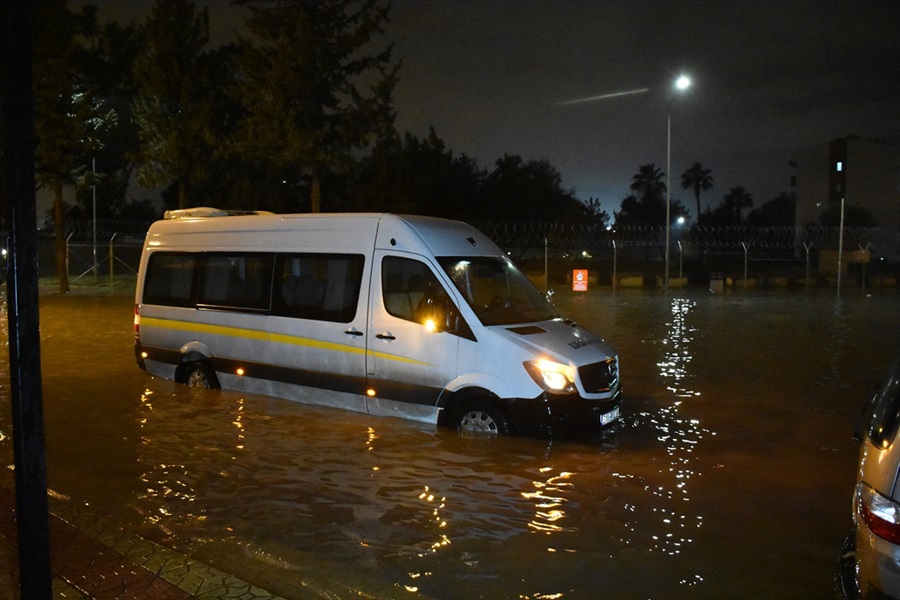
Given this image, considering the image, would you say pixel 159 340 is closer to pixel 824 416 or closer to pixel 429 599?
pixel 429 599

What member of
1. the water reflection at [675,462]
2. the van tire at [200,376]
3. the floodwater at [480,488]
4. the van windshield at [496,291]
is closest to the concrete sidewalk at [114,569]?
the floodwater at [480,488]

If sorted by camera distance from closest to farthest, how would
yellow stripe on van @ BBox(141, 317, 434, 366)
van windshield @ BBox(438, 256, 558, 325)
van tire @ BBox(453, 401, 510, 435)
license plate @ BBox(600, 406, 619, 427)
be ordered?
van tire @ BBox(453, 401, 510, 435) < license plate @ BBox(600, 406, 619, 427) < van windshield @ BBox(438, 256, 558, 325) < yellow stripe on van @ BBox(141, 317, 434, 366)

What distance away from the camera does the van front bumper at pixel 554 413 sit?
8.22 metres

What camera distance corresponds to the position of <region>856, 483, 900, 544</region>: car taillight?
352 centimetres

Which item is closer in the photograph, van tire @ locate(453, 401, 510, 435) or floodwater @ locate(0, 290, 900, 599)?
floodwater @ locate(0, 290, 900, 599)

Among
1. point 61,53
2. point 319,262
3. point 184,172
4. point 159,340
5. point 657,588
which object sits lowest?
point 657,588

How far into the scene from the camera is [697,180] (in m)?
127

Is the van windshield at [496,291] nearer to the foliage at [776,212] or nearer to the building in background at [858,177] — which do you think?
the building in background at [858,177]

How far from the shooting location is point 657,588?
5188 mm

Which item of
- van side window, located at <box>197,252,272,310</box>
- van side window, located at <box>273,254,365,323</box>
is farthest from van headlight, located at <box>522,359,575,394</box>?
van side window, located at <box>197,252,272,310</box>

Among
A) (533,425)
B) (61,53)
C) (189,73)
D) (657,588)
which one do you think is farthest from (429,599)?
(189,73)

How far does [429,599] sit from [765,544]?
2616mm

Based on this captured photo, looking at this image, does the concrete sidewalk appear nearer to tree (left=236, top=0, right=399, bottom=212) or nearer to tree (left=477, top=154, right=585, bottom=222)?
tree (left=236, top=0, right=399, bottom=212)

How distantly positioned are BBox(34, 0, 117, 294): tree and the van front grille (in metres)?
23.8
